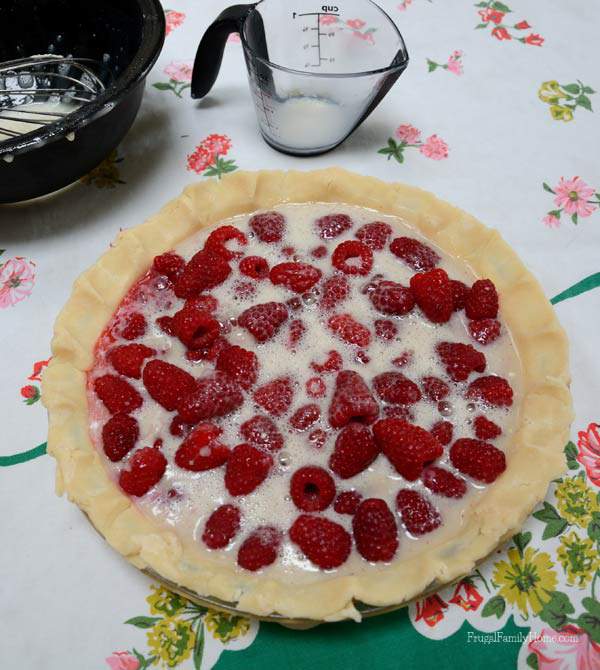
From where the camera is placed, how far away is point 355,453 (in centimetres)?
133

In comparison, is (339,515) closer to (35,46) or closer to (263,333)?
(263,333)

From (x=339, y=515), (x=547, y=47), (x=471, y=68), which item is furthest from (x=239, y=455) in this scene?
(x=547, y=47)

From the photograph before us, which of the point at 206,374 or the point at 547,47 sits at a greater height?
the point at 547,47

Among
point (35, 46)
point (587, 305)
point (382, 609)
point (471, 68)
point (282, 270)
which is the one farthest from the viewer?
point (471, 68)

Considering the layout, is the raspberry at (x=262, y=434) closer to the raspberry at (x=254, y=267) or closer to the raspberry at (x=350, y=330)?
the raspberry at (x=350, y=330)

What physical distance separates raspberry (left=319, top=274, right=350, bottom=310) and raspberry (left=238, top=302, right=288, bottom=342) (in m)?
0.11

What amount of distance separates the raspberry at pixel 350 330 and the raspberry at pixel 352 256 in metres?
0.15

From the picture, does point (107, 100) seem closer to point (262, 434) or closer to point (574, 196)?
point (262, 434)

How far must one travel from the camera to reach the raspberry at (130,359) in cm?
150

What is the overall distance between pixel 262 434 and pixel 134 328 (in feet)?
1.36

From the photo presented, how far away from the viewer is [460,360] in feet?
4.89

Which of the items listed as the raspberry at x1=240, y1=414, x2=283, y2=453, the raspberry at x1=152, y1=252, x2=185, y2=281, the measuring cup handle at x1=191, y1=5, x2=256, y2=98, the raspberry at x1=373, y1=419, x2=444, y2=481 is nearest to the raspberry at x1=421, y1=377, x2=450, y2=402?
the raspberry at x1=373, y1=419, x2=444, y2=481

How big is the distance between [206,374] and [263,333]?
157mm

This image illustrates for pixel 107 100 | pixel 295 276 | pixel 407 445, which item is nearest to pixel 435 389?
pixel 407 445
